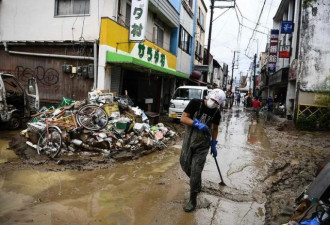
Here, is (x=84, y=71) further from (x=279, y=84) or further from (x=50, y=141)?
(x=279, y=84)

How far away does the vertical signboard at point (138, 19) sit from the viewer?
11.6 metres

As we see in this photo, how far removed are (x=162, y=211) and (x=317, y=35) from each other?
15.4 meters

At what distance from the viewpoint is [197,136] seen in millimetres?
4637

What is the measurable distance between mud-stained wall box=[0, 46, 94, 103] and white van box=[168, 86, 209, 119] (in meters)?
4.77

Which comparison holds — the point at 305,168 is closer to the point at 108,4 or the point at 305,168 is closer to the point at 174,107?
the point at 174,107

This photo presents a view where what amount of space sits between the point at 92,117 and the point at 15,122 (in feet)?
12.8

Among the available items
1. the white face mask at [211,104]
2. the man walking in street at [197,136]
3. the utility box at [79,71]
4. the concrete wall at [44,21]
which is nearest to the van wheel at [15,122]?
the utility box at [79,71]

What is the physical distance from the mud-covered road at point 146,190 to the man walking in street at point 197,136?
19.6 inches

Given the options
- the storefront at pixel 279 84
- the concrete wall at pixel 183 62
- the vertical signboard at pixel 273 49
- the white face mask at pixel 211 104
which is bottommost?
the white face mask at pixel 211 104

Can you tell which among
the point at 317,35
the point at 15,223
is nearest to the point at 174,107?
the point at 317,35

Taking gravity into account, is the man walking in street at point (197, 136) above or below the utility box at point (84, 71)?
below

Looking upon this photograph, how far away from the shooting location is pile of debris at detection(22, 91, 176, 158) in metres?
7.65

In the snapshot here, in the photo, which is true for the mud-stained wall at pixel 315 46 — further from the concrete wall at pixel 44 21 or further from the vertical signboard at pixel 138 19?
the concrete wall at pixel 44 21

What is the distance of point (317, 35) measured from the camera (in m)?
16.0
